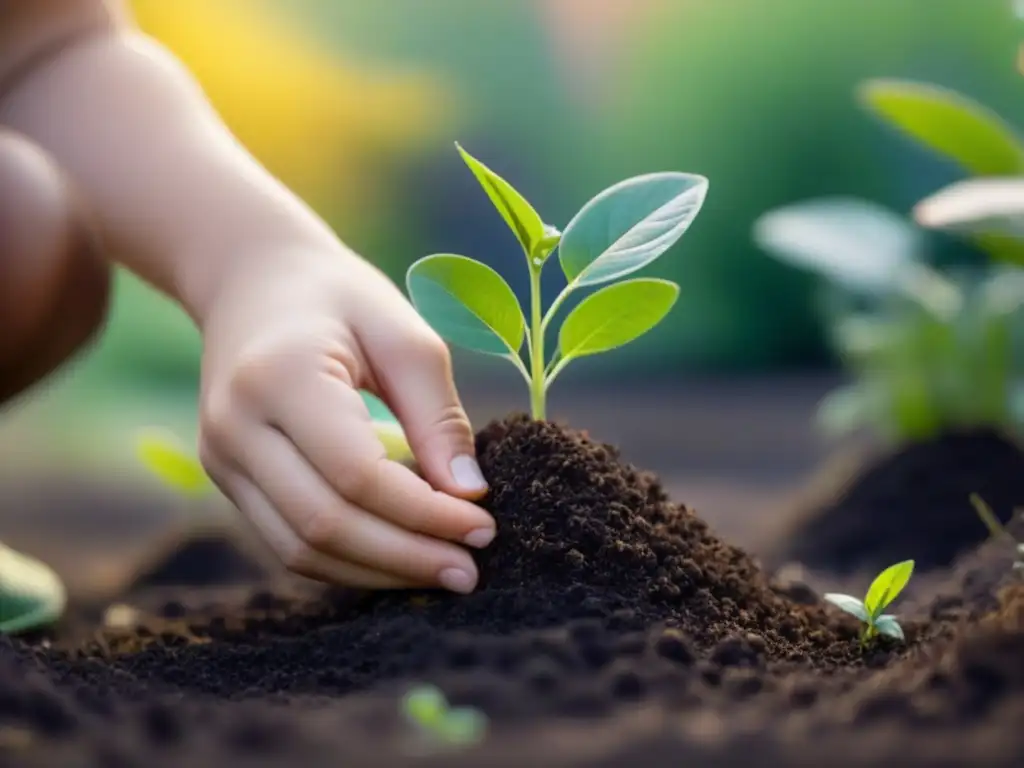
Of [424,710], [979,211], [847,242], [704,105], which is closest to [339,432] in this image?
[424,710]

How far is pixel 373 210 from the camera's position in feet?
9.87

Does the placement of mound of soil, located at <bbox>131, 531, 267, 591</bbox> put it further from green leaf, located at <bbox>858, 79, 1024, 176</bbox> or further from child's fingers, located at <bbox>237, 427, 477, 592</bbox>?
green leaf, located at <bbox>858, 79, 1024, 176</bbox>

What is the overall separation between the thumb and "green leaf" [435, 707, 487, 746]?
0.84ft

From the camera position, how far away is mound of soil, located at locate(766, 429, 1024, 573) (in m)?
1.17

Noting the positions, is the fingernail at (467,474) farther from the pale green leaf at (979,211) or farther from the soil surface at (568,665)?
the pale green leaf at (979,211)

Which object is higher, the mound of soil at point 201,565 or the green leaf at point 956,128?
the green leaf at point 956,128

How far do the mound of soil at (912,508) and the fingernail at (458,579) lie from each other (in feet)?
2.13

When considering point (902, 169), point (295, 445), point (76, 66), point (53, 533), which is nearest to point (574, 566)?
point (295, 445)

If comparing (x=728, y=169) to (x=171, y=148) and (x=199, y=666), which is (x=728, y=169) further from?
(x=199, y=666)

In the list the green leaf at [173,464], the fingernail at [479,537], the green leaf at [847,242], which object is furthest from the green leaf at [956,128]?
the green leaf at [173,464]

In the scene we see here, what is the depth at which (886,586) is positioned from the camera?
610 millimetres

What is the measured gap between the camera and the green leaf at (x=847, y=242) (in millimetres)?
1326

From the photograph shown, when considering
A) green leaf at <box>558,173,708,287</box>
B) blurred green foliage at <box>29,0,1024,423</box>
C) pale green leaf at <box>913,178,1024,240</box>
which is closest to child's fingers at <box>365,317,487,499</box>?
green leaf at <box>558,173,708,287</box>

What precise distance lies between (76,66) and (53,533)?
1121 mm
